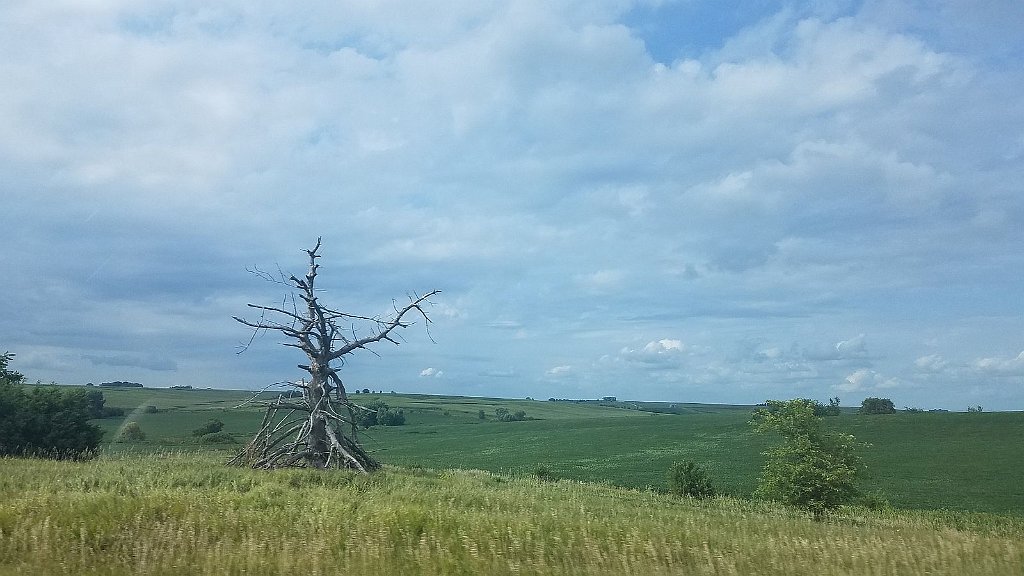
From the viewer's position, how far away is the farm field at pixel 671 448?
4262cm

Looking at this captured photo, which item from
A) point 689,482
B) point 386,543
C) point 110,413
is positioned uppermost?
point 386,543

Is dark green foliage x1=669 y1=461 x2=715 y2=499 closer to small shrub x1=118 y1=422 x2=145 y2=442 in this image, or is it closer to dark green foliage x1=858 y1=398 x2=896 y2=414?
small shrub x1=118 y1=422 x2=145 y2=442

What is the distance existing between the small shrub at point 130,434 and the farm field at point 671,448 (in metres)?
1.36

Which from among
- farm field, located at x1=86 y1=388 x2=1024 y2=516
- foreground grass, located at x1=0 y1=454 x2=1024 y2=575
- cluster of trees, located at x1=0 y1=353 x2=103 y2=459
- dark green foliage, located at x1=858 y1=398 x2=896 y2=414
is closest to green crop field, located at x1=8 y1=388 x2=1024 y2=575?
foreground grass, located at x1=0 y1=454 x2=1024 y2=575

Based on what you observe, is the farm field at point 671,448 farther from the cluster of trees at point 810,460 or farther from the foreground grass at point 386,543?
the foreground grass at point 386,543

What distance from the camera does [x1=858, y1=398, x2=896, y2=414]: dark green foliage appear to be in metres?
113

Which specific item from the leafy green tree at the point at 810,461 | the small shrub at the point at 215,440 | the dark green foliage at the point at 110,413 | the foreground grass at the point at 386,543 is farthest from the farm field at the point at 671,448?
the foreground grass at the point at 386,543

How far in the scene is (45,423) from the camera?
33.6 m

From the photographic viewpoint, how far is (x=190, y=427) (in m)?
72.9

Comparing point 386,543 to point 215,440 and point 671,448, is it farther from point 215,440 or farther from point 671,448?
point 671,448

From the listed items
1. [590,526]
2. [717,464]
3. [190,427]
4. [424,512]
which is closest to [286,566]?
[424,512]

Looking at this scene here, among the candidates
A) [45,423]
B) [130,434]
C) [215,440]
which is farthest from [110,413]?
[45,423]

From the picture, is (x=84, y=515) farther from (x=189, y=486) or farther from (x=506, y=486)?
(x=506, y=486)

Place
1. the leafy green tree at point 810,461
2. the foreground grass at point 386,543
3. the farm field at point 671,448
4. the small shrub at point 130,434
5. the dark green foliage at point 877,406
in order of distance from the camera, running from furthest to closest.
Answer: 1. the dark green foliage at point 877,406
2. the small shrub at point 130,434
3. the farm field at point 671,448
4. the leafy green tree at point 810,461
5. the foreground grass at point 386,543
